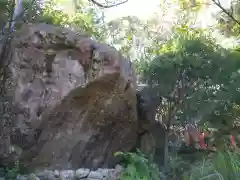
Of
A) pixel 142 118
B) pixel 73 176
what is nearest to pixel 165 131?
pixel 142 118

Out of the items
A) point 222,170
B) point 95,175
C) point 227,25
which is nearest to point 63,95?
point 95,175

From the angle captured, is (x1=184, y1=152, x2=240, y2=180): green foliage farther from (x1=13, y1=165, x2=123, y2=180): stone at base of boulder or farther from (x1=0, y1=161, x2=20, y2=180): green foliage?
(x1=0, y1=161, x2=20, y2=180): green foliage

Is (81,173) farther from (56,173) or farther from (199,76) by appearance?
(199,76)

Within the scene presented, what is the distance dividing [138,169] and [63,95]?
140cm

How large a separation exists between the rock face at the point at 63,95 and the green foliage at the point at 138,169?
0.51 meters

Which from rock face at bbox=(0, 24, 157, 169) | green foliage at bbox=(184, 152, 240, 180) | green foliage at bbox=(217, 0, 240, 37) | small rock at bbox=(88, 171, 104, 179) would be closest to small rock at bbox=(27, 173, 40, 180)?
rock face at bbox=(0, 24, 157, 169)

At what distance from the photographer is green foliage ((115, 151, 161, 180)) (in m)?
4.71

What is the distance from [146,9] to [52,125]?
5.61m

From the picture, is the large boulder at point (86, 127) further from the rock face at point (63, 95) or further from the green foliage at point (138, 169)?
the green foliage at point (138, 169)

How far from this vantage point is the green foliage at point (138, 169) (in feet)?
15.5

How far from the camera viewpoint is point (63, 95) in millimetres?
4824

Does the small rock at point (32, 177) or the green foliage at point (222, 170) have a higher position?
the green foliage at point (222, 170)

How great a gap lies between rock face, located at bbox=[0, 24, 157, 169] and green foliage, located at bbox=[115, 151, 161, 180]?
511 mm

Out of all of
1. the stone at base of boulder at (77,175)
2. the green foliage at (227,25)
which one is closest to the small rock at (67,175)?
the stone at base of boulder at (77,175)
